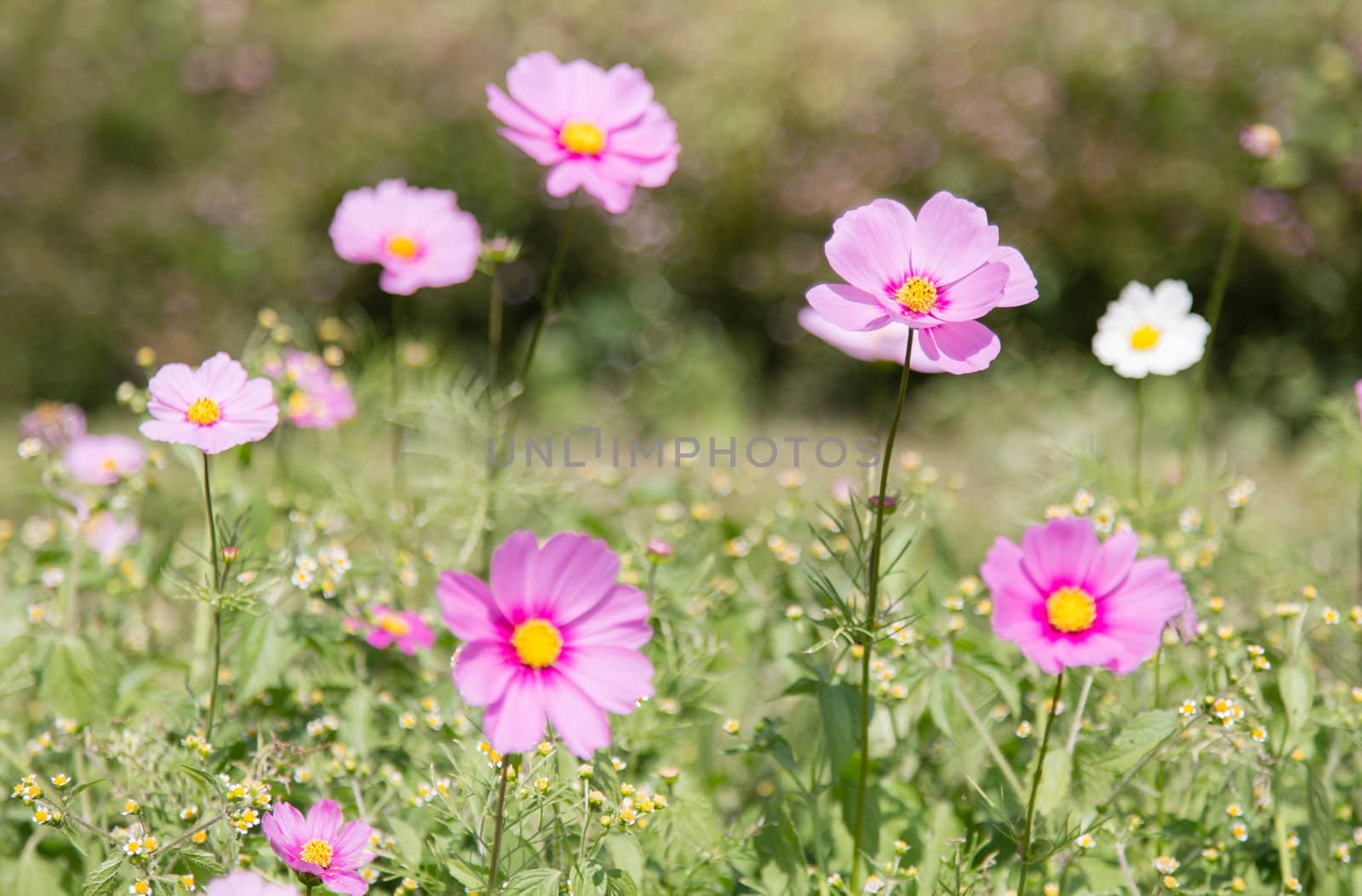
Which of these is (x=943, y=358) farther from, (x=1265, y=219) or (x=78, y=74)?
(x=78, y=74)

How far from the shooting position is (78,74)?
14.8 ft

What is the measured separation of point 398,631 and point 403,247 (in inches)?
23.9

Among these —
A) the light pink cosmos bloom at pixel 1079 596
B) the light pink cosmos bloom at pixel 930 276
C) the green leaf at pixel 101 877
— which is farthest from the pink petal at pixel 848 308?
the green leaf at pixel 101 877

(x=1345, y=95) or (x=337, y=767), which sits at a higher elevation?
(x=1345, y=95)

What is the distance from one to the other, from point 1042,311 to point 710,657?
10.5 feet

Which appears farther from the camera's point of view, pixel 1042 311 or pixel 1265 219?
pixel 1042 311

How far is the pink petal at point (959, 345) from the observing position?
1.04 meters

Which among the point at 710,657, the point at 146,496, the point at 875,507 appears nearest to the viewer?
the point at 875,507

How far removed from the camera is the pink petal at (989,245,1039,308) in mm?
1085

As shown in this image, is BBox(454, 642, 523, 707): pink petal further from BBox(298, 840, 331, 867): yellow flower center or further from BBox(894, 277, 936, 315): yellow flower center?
BBox(894, 277, 936, 315): yellow flower center

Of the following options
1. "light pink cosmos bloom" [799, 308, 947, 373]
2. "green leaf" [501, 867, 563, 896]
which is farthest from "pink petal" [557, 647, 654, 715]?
"light pink cosmos bloom" [799, 308, 947, 373]

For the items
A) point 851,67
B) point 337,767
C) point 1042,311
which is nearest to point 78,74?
point 851,67

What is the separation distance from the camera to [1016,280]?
3.65ft

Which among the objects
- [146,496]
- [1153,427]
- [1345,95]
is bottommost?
[1153,427]
